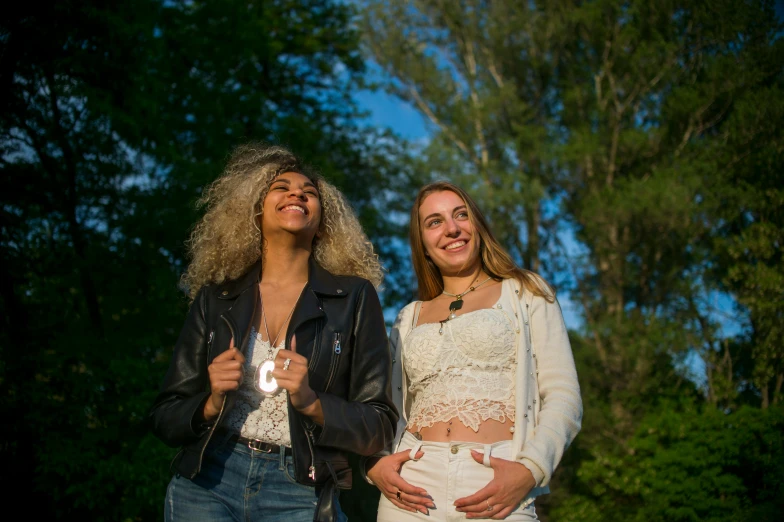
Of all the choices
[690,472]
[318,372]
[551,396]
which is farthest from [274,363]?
[690,472]

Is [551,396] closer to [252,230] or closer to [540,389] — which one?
[540,389]

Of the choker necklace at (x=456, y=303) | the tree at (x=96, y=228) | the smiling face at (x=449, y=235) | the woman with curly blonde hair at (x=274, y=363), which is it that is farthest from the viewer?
the tree at (x=96, y=228)

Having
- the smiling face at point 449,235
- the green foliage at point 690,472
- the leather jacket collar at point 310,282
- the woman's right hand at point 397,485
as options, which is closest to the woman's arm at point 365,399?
the leather jacket collar at point 310,282

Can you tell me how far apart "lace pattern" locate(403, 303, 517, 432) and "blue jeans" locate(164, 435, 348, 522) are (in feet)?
2.30

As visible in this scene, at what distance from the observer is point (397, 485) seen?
263 centimetres

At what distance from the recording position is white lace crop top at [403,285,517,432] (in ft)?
9.02

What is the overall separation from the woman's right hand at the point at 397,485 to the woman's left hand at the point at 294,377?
2.10 feet

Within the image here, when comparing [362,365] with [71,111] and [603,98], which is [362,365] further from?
[603,98]

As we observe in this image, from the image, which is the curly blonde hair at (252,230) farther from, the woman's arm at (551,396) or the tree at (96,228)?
the tree at (96,228)

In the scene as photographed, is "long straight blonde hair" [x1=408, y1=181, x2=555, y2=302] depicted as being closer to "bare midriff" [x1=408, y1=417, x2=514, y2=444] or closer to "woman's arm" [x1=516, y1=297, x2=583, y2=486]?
"woman's arm" [x1=516, y1=297, x2=583, y2=486]

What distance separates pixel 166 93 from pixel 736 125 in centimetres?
1236

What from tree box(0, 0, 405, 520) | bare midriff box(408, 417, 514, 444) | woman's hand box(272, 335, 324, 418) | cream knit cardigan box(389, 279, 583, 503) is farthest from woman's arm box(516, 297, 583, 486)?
tree box(0, 0, 405, 520)

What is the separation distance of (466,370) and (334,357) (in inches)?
26.8

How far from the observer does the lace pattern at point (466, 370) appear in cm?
275
